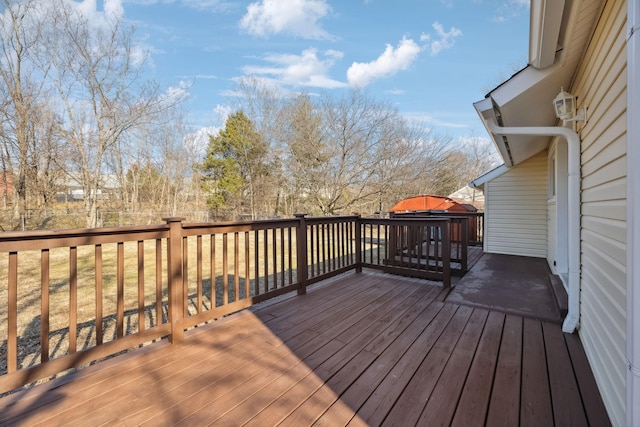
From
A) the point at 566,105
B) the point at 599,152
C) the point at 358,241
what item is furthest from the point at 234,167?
the point at 599,152

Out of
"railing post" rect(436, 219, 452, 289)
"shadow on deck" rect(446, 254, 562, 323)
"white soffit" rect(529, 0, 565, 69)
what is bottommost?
"shadow on deck" rect(446, 254, 562, 323)

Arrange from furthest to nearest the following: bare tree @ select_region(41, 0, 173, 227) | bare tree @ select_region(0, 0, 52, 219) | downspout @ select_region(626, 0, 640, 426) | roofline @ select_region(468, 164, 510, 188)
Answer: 1. bare tree @ select_region(41, 0, 173, 227)
2. bare tree @ select_region(0, 0, 52, 219)
3. roofline @ select_region(468, 164, 510, 188)
4. downspout @ select_region(626, 0, 640, 426)

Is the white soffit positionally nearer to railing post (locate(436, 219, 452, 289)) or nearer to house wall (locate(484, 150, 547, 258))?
railing post (locate(436, 219, 452, 289))

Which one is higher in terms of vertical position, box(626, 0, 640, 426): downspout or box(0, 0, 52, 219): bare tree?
box(0, 0, 52, 219): bare tree

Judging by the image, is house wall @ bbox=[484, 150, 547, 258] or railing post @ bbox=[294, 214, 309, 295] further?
house wall @ bbox=[484, 150, 547, 258]

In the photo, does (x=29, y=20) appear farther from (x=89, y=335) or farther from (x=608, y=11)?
(x=608, y=11)

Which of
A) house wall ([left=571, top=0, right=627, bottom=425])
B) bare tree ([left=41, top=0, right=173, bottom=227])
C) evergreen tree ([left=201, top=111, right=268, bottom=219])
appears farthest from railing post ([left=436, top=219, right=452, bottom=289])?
evergreen tree ([left=201, top=111, right=268, bottom=219])

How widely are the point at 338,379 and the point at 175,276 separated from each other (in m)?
1.40

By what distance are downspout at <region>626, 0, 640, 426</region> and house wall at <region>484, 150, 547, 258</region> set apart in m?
6.00

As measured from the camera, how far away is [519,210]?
6.38 meters

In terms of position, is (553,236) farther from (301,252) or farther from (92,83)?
(92,83)

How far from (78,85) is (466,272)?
1441 cm

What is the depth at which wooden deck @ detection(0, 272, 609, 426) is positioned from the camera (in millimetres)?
1478

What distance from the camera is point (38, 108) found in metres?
10.4
